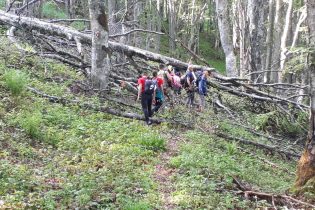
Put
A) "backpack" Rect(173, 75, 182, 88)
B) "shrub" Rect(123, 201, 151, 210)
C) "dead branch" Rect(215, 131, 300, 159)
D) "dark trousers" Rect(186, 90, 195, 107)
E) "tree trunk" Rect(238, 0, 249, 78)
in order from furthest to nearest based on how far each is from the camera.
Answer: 1. "tree trunk" Rect(238, 0, 249, 78)
2. "dark trousers" Rect(186, 90, 195, 107)
3. "backpack" Rect(173, 75, 182, 88)
4. "dead branch" Rect(215, 131, 300, 159)
5. "shrub" Rect(123, 201, 151, 210)

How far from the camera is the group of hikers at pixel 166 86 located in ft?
42.2

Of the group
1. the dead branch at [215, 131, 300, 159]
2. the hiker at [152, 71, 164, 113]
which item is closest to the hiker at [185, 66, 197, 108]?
the hiker at [152, 71, 164, 113]

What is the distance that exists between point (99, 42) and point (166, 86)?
9.22 feet

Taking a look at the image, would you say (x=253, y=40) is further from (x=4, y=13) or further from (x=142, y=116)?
(x=4, y=13)

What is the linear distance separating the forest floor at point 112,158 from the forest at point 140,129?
1.1 inches

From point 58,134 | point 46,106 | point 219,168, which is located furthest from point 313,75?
point 46,106

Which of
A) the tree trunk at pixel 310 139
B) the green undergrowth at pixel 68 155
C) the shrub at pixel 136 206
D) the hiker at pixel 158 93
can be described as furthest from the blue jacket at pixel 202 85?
the shrub at pixel 136 206

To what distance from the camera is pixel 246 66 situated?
1936 cm

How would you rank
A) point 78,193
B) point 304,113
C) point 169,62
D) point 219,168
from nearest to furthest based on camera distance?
1. point 78,193
2. point 219,168
3. point 304,113
4. point 169,62

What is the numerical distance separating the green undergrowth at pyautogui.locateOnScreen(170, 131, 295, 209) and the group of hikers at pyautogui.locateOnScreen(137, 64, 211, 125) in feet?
5.40

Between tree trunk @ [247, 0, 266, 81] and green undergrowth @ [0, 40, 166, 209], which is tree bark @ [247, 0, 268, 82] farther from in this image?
green undergrowth @ [0, 40, 166, 209]

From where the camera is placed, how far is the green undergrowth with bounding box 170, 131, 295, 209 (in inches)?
295

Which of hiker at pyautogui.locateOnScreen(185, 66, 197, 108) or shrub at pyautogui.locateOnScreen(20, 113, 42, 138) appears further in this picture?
hiker at pyautogui.locateOnScreen(185, 66, 197, 108)

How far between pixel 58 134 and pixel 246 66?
11.7 metres
